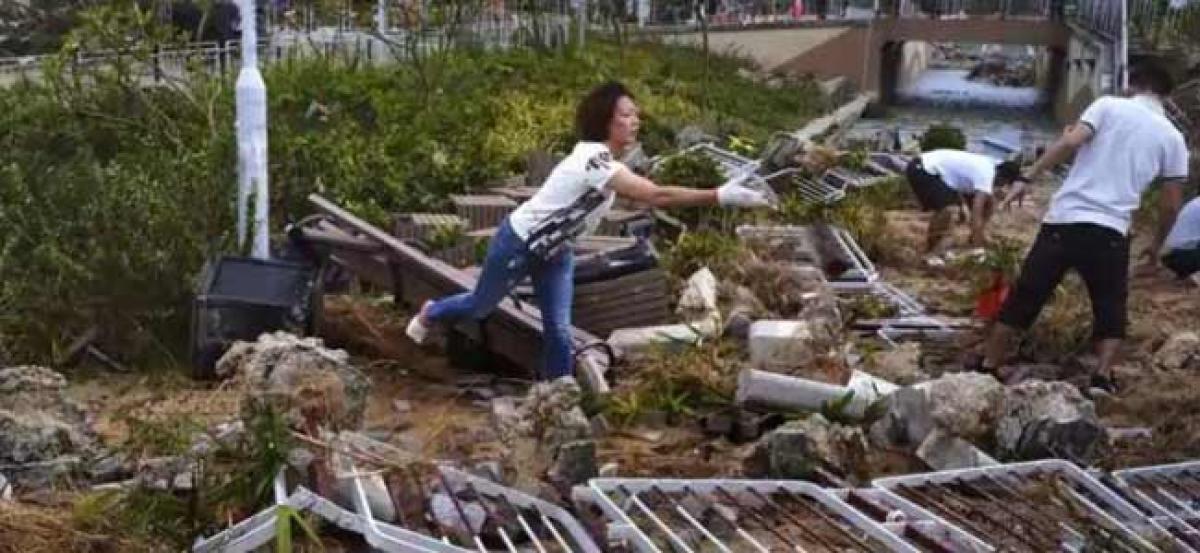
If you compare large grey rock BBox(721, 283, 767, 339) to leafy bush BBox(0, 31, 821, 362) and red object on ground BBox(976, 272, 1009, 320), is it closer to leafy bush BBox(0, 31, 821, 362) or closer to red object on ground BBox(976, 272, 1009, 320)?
red object on ground BBox(976, 272, 1009, 320)

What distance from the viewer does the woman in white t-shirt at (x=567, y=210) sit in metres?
6.16

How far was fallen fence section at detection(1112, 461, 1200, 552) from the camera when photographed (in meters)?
4.88

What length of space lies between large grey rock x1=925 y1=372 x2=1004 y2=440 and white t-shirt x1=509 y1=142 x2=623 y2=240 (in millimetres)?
1561

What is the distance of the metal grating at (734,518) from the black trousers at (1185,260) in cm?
513

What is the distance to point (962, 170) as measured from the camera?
11.3 metres

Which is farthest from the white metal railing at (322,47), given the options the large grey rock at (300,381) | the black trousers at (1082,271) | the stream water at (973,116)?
the black trousers at (1082,271)

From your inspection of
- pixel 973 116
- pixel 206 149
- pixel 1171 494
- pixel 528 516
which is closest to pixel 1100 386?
pixel 1171 494

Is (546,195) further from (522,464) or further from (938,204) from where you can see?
(938,204)

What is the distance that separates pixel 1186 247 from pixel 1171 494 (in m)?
4.42

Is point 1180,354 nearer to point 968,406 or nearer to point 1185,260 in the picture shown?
point 968,406

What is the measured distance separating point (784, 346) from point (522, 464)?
1.95 m

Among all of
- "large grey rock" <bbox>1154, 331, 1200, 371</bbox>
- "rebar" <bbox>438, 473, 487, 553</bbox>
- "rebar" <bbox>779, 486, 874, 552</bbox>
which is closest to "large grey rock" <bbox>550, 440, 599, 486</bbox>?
"rebar" <bbox>438, 473, 487, 553</bbox>

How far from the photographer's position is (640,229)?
962cm

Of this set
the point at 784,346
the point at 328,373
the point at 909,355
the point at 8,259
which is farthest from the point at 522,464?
the point at 8,259
